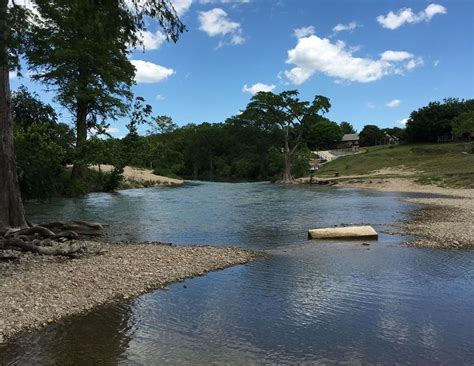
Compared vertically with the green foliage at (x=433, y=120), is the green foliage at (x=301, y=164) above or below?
below

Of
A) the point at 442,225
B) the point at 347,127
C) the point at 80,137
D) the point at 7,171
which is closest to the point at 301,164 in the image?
the point at 80,137

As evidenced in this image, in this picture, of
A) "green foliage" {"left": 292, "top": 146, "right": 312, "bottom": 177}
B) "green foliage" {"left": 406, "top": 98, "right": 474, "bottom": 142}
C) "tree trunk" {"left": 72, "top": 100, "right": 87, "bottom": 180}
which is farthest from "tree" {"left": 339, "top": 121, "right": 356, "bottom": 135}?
"tree trunk" {"left": 72, "top": 100, "right": 87, "bottom": 180}

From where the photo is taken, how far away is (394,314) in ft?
29.0

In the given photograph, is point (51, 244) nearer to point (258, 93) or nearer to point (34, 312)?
point (34, 312)

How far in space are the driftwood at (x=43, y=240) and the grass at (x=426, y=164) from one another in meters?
38.5

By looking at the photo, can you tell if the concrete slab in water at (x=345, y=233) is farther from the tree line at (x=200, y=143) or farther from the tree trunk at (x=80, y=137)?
the tree trunk at (x=80, y=137)

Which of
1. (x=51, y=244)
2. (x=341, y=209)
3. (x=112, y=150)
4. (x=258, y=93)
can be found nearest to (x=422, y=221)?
(x=341, y=209)

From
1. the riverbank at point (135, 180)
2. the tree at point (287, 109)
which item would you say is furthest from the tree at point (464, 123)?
the riverbank at point (135, 180)

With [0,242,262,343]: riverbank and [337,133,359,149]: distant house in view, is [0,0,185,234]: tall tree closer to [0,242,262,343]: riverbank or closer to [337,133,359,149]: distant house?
[0,242,262,343]: riverbank

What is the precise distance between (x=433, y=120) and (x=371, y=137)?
37.0 metres

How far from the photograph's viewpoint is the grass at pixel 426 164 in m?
48.9

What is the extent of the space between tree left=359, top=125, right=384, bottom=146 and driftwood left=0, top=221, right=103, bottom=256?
426ft

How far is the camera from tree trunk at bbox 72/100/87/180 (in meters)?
44.5

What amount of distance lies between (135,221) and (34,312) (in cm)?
1627
